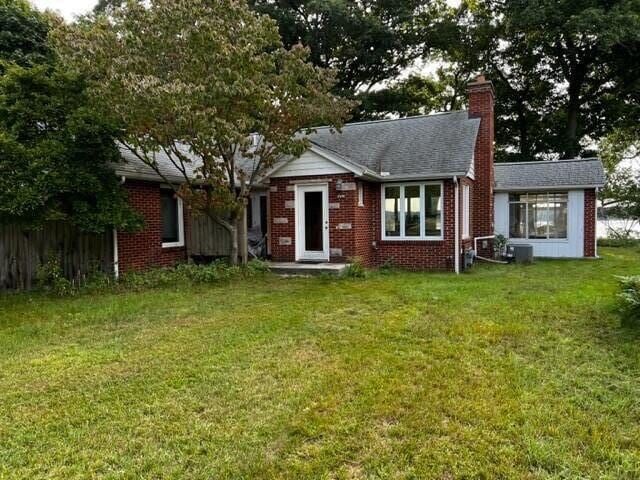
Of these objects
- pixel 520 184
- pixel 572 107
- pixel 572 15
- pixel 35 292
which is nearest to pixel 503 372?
pixel 35 292

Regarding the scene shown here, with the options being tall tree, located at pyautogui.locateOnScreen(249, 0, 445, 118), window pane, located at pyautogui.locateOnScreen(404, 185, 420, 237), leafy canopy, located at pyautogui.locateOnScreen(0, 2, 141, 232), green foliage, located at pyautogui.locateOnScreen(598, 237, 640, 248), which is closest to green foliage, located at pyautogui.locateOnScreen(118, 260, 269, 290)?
leafy canopy, located at pyautogui.locateOnScreen(0, 2, 141, 232)

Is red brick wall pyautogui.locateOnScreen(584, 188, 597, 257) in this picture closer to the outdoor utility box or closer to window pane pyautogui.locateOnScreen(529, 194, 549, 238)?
window pane pyautogui.locateOnScreen(529, 194, 549, 238)

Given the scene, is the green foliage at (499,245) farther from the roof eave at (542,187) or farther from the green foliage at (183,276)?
the green foliage at (183,276)

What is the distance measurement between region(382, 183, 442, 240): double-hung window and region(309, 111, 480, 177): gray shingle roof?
533 millimetres

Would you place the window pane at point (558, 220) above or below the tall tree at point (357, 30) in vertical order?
below

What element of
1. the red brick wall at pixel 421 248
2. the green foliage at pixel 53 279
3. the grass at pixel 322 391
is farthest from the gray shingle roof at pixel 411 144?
the green foliage at pixel 53 279

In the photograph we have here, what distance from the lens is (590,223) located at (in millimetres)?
14109

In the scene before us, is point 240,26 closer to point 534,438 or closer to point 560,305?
point 560,305

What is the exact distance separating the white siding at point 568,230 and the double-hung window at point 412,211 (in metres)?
5.36

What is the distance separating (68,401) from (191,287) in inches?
200

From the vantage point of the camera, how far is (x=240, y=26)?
8375mm

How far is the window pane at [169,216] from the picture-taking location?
1080 centimetres

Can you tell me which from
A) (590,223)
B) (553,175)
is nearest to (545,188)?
(553,175)

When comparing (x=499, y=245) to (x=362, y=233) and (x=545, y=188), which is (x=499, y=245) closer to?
(x=545, y=188)
